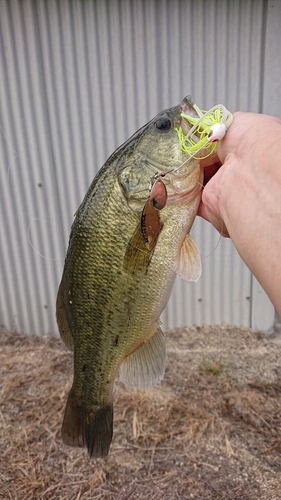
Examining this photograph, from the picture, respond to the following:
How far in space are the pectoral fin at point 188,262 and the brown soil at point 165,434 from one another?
5.20ft

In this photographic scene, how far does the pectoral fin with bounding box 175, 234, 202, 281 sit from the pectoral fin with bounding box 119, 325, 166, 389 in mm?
256

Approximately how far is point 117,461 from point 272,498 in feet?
3.01

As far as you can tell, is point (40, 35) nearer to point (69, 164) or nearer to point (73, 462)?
point (69, 164)

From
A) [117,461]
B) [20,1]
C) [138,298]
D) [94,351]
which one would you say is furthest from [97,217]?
[20,1]

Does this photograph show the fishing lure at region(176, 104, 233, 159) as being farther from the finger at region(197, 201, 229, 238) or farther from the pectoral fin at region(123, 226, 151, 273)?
the pectoral fin at region(123, 226, 151, 273)

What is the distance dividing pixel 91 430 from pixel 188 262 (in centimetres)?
74

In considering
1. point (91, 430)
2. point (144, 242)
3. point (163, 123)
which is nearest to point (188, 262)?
point (144, 242)

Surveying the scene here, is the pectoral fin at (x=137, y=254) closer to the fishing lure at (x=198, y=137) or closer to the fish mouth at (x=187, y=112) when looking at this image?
the fishing lure at (x=198, y=137)

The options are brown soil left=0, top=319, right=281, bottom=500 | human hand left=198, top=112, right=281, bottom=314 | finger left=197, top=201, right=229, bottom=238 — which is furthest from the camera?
brown soil left=0, top=319, right=281, bottom=500

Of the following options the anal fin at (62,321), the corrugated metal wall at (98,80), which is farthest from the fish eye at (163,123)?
the corrugated metal wall at (98,80)

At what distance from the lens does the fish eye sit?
143cm

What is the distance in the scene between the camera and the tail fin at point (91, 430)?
1.61 metres

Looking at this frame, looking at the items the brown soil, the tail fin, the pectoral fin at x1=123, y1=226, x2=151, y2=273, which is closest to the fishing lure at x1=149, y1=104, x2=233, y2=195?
the pectoral fin at x1=123, y1=226, x2=151, y2=273

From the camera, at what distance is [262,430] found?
2.80 meters
